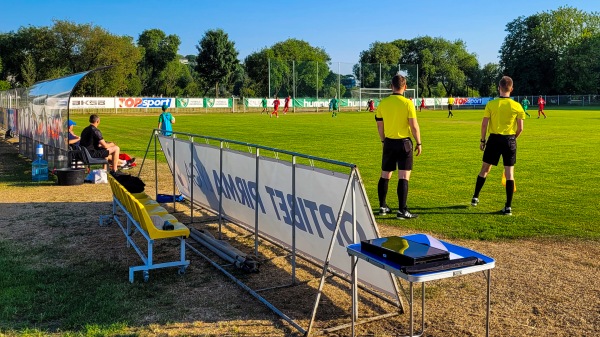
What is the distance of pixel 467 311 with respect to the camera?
16.9 feet

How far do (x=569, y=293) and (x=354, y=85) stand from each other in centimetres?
5937

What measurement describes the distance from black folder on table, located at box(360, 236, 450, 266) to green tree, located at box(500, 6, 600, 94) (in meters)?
94.6

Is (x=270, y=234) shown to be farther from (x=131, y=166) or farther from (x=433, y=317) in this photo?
(x=131, y=166)

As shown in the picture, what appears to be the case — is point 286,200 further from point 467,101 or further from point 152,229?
point 467,101

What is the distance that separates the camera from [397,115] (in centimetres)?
838

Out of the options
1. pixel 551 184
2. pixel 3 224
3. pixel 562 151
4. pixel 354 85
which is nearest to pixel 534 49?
pixel 354 85

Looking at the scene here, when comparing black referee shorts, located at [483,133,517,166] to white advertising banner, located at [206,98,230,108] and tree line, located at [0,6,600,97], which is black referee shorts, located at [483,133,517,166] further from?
white advertising banner, located at [206,98,230,108]

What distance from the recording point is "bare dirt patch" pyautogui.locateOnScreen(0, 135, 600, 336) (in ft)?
15.8

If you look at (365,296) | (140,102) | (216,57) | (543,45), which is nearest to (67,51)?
(216,57)

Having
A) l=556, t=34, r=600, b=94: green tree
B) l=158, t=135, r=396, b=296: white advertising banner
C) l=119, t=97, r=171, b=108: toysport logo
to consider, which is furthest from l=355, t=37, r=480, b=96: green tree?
l=158, t=135, r=396, b=296: white advertising banner

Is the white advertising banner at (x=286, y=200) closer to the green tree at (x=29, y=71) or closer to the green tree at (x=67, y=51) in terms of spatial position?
the green tree at (x=29, y=71)

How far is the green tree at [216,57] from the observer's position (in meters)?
81.8

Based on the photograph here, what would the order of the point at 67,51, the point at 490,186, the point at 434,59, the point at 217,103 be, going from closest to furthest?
the point at 490,186 < the point at 217,103 < the point at 67,51 < the point at 434,59

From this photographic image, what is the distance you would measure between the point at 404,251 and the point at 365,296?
6.34 ft
